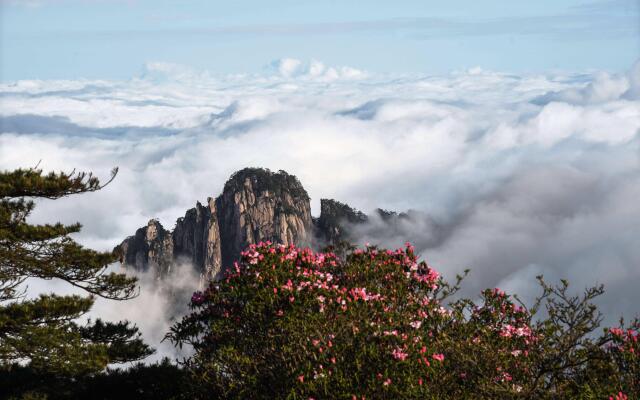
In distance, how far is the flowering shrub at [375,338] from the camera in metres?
13.8

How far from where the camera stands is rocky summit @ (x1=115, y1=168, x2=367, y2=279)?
16488cm

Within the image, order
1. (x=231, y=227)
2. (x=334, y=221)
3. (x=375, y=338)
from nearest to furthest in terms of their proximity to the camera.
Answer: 1. (x=375, y=338)
2. (x=231, y=227)
3. (x=334, y=221)

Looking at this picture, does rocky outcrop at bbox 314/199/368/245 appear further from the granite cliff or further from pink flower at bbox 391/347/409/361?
pink flower at bbox 391/347/409/361

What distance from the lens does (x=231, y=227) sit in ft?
558

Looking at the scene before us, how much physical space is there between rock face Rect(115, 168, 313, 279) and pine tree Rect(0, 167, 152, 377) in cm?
13671

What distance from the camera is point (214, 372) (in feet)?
53.5

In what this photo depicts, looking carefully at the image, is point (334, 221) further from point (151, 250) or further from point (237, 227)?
point (151, 250)

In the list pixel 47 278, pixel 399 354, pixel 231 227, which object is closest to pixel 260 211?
pixel 231 227

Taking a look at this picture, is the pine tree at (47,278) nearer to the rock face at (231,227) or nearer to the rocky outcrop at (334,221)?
the rock face at (231,227)

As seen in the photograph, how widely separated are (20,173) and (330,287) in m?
9.54

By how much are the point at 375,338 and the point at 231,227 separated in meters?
157

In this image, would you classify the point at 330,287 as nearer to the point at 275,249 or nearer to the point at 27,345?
the point at 275,249

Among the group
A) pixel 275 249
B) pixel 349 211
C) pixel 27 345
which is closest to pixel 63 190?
pixel 27 345

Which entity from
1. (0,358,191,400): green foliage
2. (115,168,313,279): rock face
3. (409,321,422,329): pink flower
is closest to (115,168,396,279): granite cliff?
(115,168,313,279): rock face
